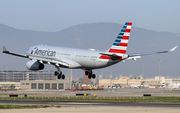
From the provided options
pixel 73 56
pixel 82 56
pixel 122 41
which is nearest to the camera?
pixel 122 41

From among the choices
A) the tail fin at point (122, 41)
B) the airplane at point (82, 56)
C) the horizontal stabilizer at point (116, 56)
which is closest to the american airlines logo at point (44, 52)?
the airplane at point (82, 56)

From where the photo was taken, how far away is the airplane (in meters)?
75.0

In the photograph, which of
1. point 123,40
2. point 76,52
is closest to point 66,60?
point 76,52

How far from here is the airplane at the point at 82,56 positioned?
7500cm

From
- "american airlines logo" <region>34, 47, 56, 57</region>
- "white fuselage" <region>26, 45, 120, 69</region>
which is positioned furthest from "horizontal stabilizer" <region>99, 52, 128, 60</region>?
"american airlines logo" <region>34, 47, 56, 57</region>

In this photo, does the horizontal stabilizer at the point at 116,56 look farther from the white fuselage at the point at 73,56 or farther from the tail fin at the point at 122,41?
the white fuselage at the point at 73,56

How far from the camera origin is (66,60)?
81.6 meters

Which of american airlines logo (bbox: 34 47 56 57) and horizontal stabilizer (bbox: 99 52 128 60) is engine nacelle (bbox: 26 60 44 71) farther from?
horizontal stabilizer (bbox: 99 52 128 60)

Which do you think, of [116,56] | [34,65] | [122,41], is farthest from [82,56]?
[34,65]

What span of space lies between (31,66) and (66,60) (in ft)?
31.9

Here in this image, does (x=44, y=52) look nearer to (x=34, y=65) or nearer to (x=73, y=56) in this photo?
(x=34, y=65)

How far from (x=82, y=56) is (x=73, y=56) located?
2665 mm

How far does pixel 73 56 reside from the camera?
8038 centimetres

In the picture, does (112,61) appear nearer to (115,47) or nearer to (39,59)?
(115,47)
